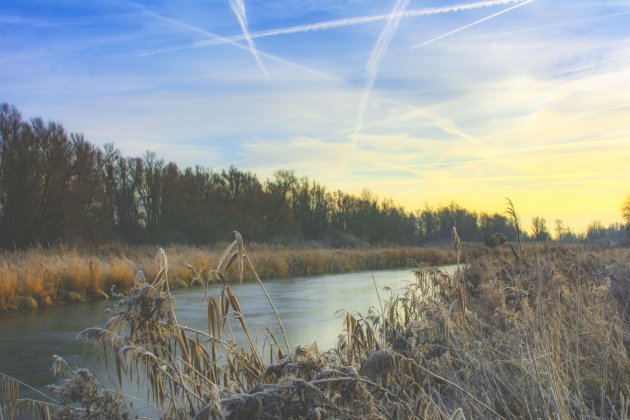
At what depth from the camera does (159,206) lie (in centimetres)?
4144

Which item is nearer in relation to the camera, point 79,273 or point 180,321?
point 180,321

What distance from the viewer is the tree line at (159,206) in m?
25.6

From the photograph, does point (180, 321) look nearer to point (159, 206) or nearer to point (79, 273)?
point (79, 273)

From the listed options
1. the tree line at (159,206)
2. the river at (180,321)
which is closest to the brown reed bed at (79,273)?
the river at (180,321)

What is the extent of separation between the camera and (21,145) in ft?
84.2

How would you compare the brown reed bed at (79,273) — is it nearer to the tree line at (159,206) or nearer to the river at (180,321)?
the river at (180,321)

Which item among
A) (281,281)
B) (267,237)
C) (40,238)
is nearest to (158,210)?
(267,237)

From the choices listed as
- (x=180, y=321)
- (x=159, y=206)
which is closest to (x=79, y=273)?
(x=180, y=321)

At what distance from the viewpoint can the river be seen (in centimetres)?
740

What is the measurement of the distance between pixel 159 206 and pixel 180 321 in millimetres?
32502

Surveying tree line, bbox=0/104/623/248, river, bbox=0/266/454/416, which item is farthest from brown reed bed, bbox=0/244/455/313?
tree line, bbox=0/104/623/248

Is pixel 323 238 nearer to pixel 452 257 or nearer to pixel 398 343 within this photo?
pixel 452 257

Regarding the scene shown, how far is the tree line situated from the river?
3.23 m

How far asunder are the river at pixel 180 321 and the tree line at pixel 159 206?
10.6 ft
